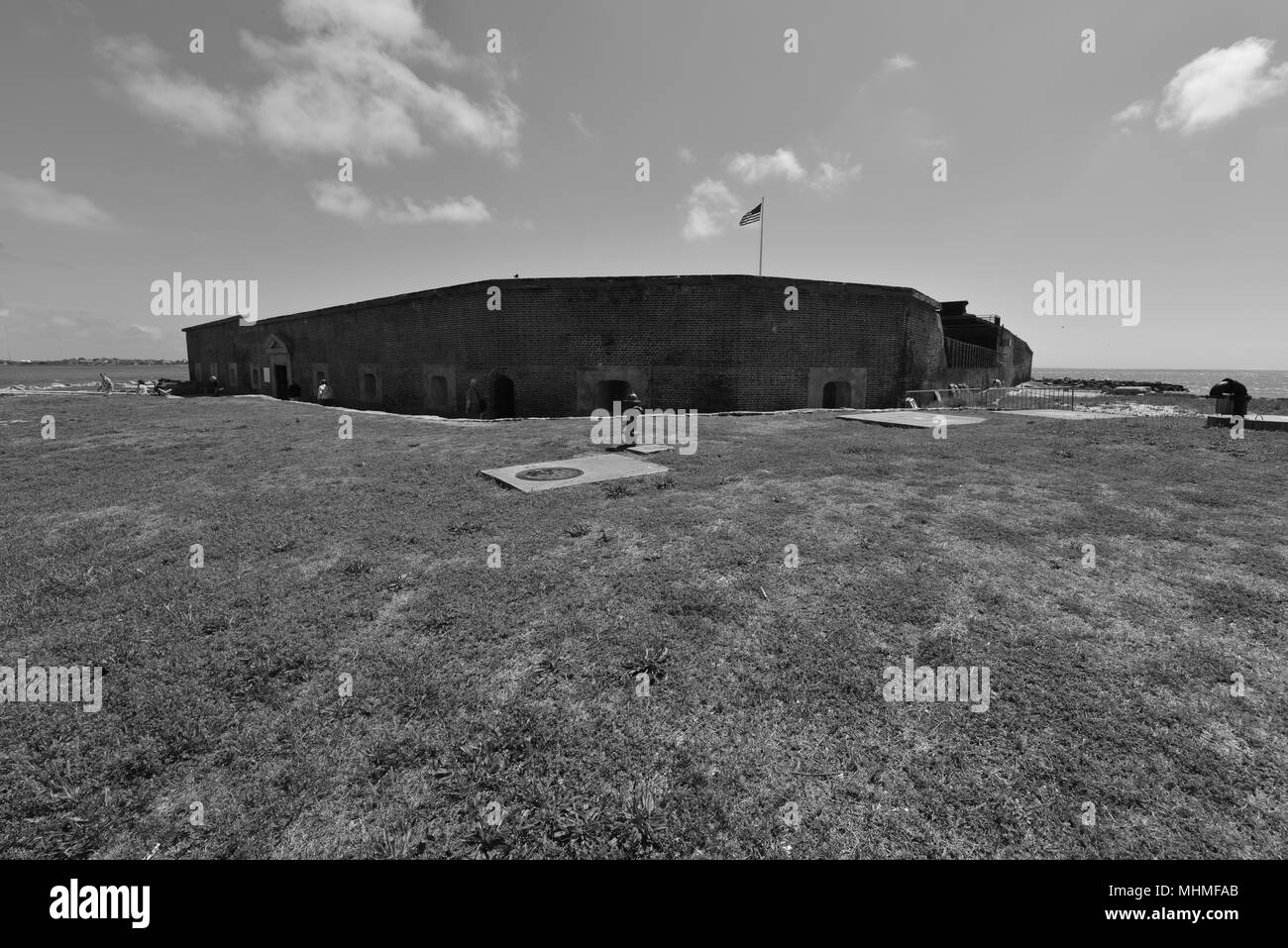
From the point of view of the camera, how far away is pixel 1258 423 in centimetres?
1240

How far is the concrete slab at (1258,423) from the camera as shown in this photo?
12148 millimetres

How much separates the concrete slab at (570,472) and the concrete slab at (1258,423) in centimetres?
1444

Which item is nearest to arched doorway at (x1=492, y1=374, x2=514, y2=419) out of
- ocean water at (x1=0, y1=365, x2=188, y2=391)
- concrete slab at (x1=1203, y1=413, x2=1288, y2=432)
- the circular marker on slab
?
the circular marker on slab

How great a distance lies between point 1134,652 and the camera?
11.2 feet

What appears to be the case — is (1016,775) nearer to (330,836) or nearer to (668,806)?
(668,806)

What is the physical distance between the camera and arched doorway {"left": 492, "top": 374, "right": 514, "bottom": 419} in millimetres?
22062

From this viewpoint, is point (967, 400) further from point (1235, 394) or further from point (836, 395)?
point (1235, 394)

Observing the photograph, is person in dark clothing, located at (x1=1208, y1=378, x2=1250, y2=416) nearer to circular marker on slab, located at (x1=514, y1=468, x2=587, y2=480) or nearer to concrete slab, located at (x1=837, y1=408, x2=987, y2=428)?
concrete slab, located at (x1=837, y1=408, x2=987, y2=428)

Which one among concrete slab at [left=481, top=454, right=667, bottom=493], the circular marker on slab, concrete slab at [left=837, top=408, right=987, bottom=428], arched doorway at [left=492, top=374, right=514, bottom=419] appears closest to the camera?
concrete slab at [left=481, top=454, right=667, bottom=493]

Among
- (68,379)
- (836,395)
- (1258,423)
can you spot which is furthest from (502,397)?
(68,379)

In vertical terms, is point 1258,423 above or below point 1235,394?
below

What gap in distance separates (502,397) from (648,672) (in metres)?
20.7

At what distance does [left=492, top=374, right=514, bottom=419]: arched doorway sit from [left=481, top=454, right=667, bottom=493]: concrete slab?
44.7ft

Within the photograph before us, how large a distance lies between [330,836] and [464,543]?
11.4 feet
